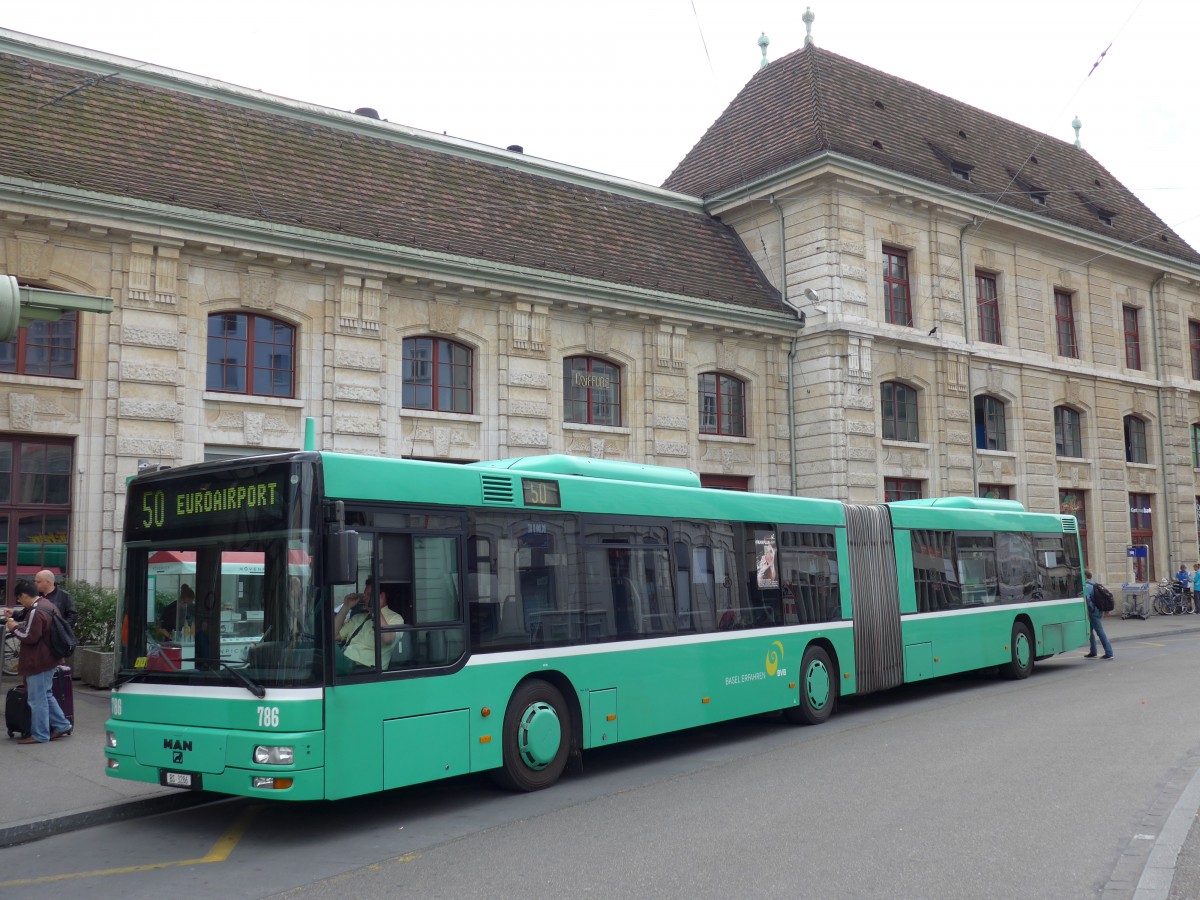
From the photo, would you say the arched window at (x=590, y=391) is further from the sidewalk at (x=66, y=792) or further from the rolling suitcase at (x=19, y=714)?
the rolling suitcase at (x=19, y=714)

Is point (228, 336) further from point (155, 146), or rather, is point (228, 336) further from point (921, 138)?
point (921, 138)

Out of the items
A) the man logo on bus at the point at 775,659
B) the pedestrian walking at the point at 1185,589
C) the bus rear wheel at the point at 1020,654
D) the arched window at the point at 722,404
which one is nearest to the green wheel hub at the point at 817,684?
the man logo on bus at the point at 775,659

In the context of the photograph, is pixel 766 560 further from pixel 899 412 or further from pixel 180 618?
pixel 899 412

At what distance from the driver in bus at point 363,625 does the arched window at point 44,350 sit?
10.5 metres

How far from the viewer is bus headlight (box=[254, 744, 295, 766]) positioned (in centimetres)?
Answer: 760

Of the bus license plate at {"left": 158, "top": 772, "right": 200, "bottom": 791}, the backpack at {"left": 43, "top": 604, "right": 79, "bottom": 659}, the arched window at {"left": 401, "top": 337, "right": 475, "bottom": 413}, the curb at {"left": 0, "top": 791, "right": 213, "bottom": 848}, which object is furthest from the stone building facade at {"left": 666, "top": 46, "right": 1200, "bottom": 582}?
the bus license plate at {"left": 158, "top": 772, "right": 200, "bottom": 791}

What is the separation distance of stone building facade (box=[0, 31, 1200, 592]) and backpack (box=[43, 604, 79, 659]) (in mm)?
5759

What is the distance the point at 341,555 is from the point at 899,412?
862 inches

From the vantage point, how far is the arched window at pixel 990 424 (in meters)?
29.4

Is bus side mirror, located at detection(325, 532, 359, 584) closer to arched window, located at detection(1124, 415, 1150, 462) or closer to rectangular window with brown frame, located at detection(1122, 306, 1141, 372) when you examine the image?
arched window, located at detection(1124, 415, 1150, 462)

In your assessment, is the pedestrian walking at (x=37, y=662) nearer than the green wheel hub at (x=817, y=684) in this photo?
Yes

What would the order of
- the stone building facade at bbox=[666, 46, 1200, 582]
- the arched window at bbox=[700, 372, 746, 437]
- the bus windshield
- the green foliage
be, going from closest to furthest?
the bus windshield < the green foliage < the arched window at bbox=[700, 372, 746, 437] < the stone building facade at bbox=[666, 46, 1200, 582]

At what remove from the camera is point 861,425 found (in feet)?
85.5

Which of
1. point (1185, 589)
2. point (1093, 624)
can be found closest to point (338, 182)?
point (1093, 624)
